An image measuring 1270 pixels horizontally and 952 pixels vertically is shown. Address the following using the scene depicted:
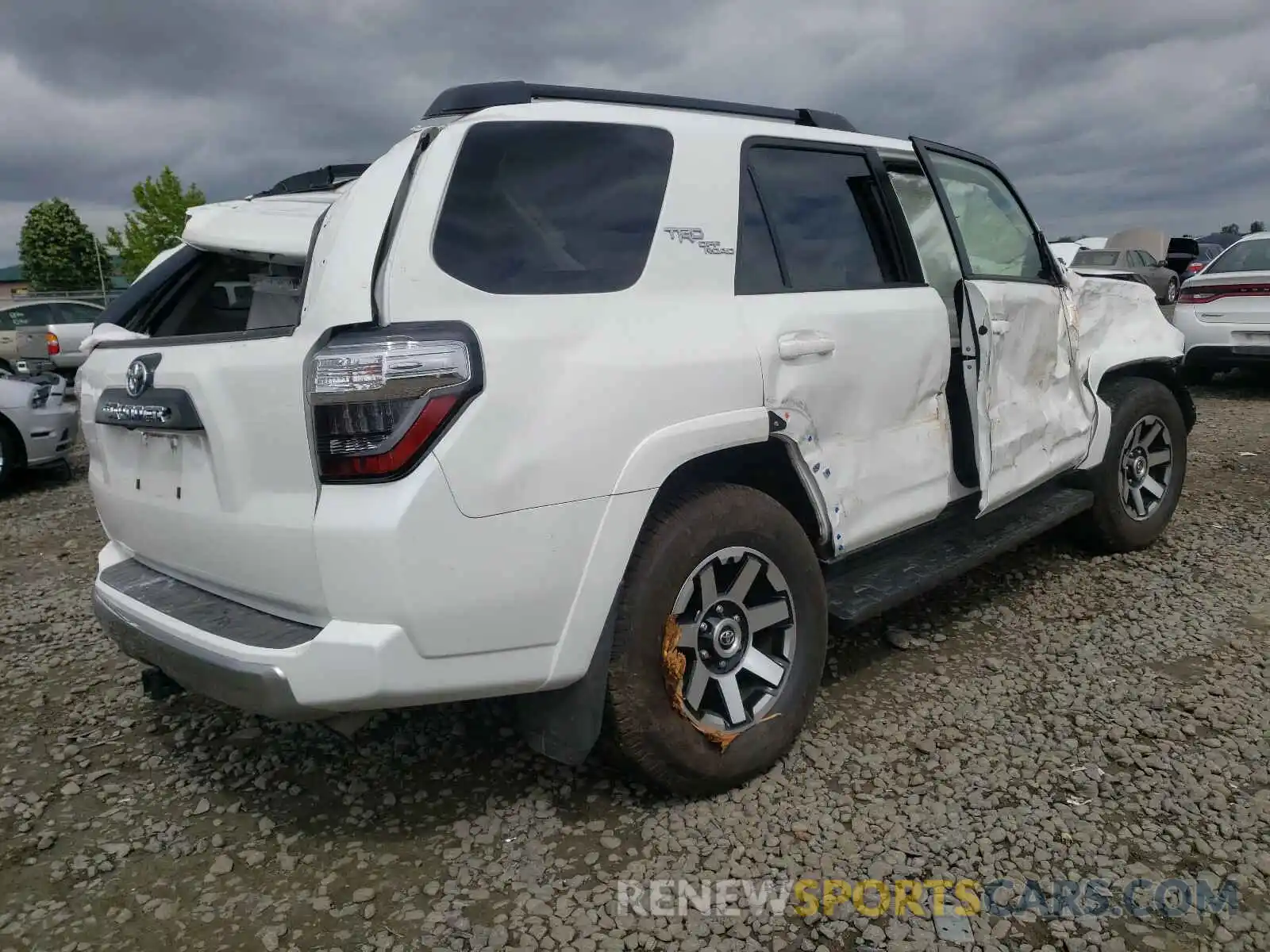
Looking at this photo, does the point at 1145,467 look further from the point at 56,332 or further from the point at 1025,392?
the point at 56,332

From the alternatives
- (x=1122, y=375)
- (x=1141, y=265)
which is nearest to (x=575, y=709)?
(x=1122, y=375)

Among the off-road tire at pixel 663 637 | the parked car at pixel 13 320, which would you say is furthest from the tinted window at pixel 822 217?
the parked car at pixel 13 320

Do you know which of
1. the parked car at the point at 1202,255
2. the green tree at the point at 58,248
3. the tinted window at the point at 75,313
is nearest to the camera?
the tinted window at the point at 75,313

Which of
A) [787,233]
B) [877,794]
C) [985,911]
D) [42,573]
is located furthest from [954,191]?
[42,573]

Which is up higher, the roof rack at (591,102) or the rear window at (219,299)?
the roof rack at (591,102)

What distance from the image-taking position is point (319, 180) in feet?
11.5

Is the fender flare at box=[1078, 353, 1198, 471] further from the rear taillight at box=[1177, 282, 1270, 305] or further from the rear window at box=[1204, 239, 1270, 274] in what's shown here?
the rear window at box=[1204, 239, 1270, 274]

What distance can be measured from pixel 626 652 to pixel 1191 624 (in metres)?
2.88

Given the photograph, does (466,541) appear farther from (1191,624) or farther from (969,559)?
(1191,624)

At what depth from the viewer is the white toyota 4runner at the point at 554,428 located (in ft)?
6.82

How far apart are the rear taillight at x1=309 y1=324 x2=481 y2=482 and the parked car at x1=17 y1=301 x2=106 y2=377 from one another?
522 inches

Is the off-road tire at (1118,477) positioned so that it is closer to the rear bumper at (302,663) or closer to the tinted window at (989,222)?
the tinted window at (989,222)

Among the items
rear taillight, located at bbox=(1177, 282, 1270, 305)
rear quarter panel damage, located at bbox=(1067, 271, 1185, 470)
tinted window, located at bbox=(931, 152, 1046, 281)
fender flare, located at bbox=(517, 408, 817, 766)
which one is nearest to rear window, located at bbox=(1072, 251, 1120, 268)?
rear taillight, located at bbox=(1177, 282, 1270, 305)

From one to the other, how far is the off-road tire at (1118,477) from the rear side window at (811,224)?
6.38 feet
